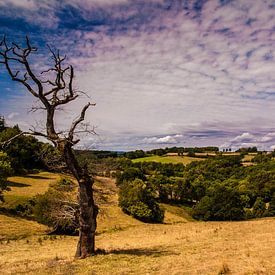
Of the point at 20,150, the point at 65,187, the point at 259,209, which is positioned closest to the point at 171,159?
the point at 259,209

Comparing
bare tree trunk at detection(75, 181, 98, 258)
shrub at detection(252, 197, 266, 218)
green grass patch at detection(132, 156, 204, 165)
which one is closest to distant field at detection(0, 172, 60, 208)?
bare tree trunk at detection(75, 181, 98, 258)

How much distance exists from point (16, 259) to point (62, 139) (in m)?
8.34

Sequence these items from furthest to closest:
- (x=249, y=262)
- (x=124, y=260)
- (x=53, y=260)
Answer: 1. (x=53, y=260)
2. (x=124, y=260)
3. (x=249, y=262)

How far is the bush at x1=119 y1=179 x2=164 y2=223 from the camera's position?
6738 centimetres

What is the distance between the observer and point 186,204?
340 ft

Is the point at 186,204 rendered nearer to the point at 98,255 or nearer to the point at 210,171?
the point at 210,171

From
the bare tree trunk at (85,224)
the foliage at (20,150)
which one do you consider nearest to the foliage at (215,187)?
the foliage at (20,150)

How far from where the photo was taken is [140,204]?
224ft

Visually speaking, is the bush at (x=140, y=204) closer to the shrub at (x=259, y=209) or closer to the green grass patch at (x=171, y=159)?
the shrub at (x=259, y=209)

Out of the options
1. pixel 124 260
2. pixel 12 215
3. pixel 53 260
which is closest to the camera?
pixel 124 260

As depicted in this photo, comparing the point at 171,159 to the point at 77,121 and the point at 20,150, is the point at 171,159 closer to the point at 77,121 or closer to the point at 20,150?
the point at 20,150

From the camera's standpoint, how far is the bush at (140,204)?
67.4 m

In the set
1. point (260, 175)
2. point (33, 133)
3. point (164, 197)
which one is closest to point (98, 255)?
point (33, 133)

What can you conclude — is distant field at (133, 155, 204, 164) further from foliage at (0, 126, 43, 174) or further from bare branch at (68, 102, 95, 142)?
bare branch at (68, 102, 95, 142)
